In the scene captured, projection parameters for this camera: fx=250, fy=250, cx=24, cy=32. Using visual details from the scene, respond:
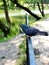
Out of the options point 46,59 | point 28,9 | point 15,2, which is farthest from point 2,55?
point 28,9

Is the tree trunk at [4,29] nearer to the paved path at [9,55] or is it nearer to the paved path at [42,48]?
the paved path at [42,48]

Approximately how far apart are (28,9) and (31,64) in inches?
595

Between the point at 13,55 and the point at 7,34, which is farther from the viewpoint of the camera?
the point at 7,34

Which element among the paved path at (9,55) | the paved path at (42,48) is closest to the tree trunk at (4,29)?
the paved path at (42,48)

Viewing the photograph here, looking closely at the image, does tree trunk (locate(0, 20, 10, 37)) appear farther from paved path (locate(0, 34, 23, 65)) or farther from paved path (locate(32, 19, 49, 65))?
paved path (locate(0, 34, 23, 65))

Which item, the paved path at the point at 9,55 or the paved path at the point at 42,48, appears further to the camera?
the paved path at the point at 9,55

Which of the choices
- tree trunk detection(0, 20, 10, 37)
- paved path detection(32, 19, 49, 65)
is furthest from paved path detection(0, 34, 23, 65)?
tree trunk detection(0, 20, 10, 37)

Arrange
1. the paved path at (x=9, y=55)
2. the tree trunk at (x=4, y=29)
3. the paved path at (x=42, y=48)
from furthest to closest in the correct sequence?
the tree trunk at (x=4, y=29) → the paved path at (x=9, y=55) → the paved path at (x=42, y=48)

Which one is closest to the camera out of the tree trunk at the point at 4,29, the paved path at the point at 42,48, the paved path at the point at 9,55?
the paved path at the point at 42,48

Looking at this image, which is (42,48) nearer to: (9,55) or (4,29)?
(9,55)

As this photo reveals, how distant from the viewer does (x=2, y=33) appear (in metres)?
12.4

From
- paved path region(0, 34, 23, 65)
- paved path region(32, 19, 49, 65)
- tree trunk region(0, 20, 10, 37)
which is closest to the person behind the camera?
paved path region(32, 19, 49, 65)

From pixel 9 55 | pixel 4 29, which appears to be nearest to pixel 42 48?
pixel 9 55

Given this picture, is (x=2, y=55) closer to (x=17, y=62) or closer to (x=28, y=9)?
(x=17, y=62)
